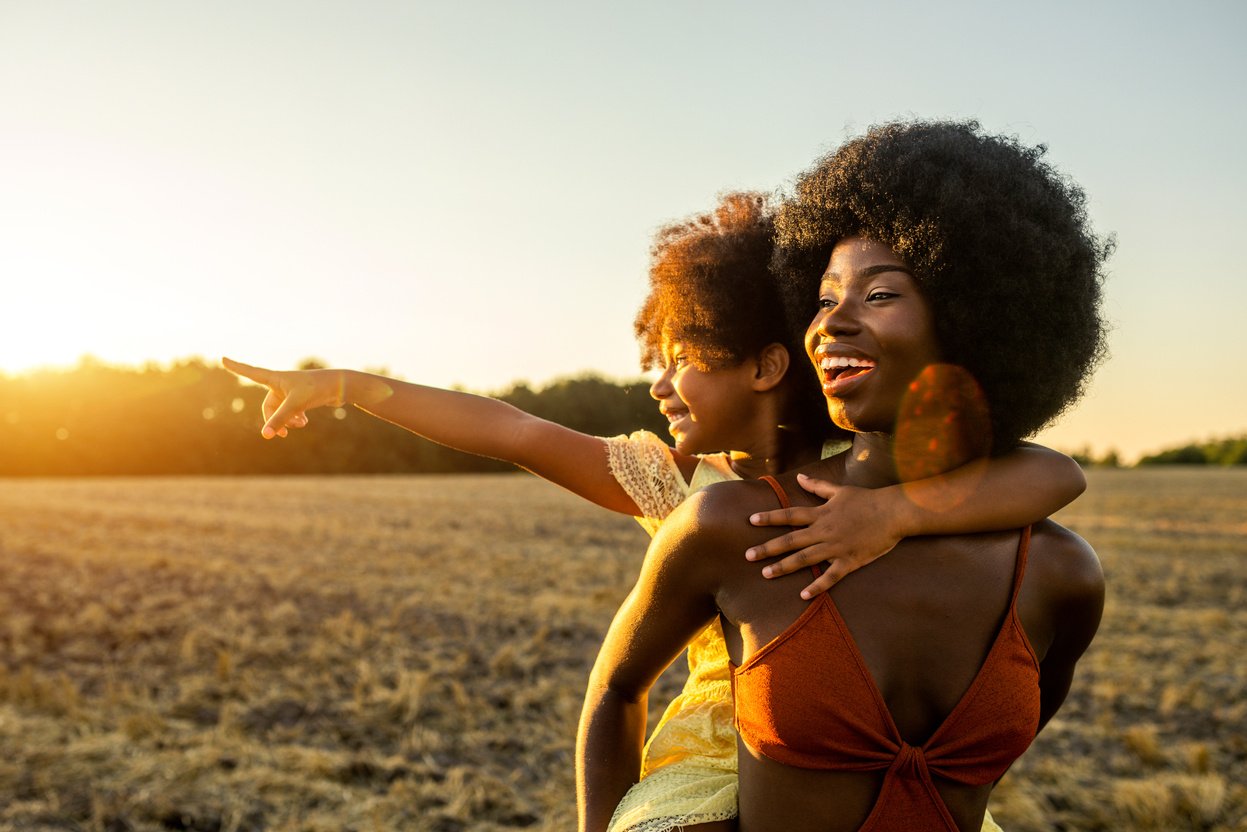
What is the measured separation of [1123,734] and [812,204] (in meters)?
5.81

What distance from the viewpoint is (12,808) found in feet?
16.6

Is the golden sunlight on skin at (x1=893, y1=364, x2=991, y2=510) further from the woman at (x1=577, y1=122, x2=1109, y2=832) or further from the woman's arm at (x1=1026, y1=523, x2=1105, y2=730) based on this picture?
the woman's arm at (x1=1026, y1=523, x2=1105, y2=730)

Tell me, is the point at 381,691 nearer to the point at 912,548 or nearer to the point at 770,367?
the point at 770,367

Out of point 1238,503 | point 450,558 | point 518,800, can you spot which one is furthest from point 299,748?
point 1238,503

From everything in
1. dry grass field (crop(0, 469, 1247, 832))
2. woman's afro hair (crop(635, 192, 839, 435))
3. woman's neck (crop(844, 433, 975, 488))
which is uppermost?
woman's afro hair (crop(635, 192, 839, 435))

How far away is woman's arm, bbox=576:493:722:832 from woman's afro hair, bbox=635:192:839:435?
2.19 ft

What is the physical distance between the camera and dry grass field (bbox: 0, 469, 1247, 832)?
5.27 meters

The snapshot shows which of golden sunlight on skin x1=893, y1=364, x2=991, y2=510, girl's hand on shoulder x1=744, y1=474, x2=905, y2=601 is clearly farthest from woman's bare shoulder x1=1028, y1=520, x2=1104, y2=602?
girl's hand on shoulder x1=744, y1=474, x2=905, y2=601

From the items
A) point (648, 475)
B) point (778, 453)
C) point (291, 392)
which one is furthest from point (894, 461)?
point (291, 392)

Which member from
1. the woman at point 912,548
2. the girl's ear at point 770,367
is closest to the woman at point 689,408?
the girl's ear at point 770,367

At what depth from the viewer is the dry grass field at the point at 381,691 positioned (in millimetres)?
5270

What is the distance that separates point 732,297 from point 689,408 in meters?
0.28

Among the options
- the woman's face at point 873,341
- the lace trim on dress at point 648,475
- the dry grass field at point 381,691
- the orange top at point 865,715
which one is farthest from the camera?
the dry grass field at point 381,691

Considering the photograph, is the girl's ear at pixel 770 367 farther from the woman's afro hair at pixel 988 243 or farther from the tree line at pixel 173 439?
the tree line at pixel 173 439
